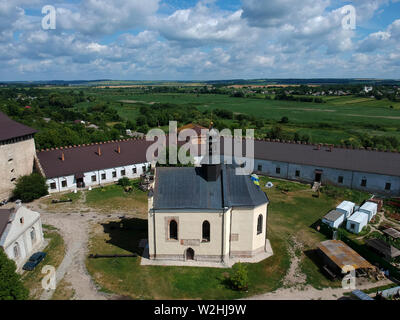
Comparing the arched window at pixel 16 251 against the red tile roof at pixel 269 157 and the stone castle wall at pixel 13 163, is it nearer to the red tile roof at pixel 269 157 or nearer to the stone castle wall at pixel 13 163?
the stone castle wall at pixel 13 163

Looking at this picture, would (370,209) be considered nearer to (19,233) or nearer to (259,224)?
(259,224)

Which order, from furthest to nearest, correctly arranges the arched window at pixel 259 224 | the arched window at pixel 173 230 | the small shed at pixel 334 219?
the small shed at pixel 334 219
the arched window at pixel 259 224
the arched window at pixel 173 230

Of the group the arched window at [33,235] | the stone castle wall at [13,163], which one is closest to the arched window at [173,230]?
the arched window at [33,235]

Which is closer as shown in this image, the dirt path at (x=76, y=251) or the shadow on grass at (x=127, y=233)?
the dirt path at (x=76, y=251)

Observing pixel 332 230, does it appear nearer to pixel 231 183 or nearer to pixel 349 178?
pixel 231 183

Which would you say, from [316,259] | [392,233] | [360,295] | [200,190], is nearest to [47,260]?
[200,190]

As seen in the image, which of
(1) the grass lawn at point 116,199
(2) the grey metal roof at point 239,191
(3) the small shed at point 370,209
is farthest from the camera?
(1) the grass lawn at point 116,199

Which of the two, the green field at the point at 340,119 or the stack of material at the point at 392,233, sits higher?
the green field at the point at 340,119

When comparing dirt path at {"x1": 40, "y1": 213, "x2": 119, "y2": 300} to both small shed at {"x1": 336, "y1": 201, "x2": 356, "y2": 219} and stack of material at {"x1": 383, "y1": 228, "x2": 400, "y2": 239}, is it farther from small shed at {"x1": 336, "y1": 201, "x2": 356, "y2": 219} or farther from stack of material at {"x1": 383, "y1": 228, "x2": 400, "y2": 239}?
stack of material at {"x1": 383, "y1": 228, "x2": 400, "y2": 239}
